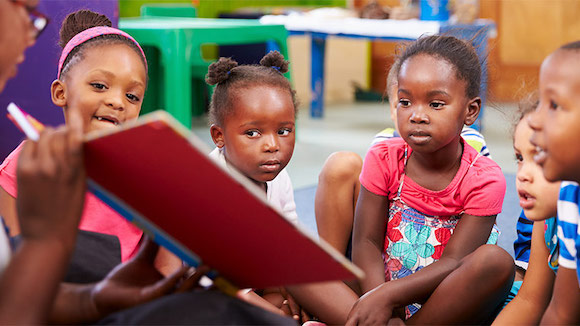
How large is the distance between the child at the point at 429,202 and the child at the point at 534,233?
0.04 meters

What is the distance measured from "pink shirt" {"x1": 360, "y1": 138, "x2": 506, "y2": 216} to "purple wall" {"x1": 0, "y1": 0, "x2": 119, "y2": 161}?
1065 millimetres

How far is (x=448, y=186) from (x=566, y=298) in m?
0.40

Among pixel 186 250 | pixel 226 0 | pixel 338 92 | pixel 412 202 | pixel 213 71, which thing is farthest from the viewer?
pixel 338 92

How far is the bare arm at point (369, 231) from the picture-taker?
1379 millimetres

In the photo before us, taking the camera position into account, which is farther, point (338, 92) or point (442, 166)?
point (338, 92)

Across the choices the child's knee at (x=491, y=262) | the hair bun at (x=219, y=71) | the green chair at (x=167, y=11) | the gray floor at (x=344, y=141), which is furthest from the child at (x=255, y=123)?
the green chair at (x=167, y=11)

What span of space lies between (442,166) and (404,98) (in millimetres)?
163

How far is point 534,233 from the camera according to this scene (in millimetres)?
1195

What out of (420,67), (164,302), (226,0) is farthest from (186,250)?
(226,0)

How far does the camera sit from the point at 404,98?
137cm

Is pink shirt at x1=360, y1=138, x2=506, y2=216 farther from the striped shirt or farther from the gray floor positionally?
the gray floor

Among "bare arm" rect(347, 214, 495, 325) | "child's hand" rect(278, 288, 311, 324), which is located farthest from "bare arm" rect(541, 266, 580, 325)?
"child's hand" rect(278, 288, 311, 324)

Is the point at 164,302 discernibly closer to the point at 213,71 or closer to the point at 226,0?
the point at 213,71

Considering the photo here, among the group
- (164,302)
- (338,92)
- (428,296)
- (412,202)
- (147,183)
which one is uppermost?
(147,183)
